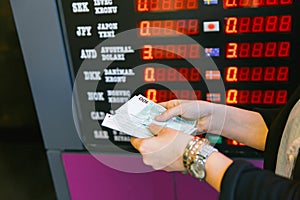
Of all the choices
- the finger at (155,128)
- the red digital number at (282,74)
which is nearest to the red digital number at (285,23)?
the red digital number at (282,74)

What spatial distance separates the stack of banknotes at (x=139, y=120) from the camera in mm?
957

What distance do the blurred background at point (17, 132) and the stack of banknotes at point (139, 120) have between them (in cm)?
75

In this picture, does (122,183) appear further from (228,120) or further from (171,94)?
(228,120)

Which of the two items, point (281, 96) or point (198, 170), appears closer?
point (198, 170)

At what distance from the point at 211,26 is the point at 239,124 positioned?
332 mm

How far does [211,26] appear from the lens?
1208mm

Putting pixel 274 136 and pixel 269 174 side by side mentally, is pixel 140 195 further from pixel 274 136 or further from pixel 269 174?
pixel 269 174

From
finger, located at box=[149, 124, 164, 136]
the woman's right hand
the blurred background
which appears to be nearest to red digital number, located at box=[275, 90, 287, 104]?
the woman's right hand

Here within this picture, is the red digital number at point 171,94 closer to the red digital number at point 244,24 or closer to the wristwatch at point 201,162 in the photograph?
the red digital number at point 244,24

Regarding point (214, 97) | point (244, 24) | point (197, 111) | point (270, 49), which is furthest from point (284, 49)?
point (197, 111)

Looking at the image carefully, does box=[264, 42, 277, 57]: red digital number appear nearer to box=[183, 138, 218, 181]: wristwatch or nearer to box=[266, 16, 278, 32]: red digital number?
box=[266, 16, 278, 32]: red digital number

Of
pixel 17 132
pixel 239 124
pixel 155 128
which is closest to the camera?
pixel 155 128

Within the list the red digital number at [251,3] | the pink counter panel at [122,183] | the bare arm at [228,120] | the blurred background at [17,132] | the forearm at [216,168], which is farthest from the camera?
the blurred background at [17,132]

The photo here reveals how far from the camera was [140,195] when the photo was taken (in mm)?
1486
